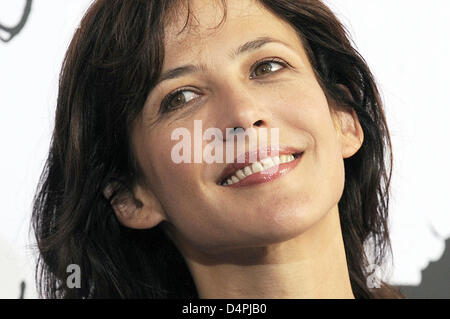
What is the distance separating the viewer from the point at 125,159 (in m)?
1.63

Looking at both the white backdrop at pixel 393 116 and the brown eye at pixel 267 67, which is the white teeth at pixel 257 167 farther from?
the white backdrop at pixel 393 116

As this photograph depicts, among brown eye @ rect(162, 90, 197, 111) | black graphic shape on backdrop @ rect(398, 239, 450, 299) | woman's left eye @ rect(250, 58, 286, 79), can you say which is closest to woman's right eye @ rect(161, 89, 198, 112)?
brown eye @ rect(162, 90, 197, 111)

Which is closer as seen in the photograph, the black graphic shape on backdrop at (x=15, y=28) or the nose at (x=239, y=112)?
the nose at (x=239, y=112)

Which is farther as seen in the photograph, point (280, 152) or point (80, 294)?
Answer: point (80, 294)

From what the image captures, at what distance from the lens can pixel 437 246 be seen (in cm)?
196

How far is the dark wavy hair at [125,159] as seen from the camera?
1.51 m

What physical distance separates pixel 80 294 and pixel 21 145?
43 cm

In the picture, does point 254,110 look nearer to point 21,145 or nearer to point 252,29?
point 252,29

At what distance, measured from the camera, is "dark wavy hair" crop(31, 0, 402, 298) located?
4.97ft

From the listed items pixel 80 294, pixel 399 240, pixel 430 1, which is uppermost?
pixel 430 1

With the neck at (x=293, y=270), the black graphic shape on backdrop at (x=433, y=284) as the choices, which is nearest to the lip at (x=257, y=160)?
the neck at (x=293, y=270)

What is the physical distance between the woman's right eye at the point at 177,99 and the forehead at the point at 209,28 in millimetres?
69

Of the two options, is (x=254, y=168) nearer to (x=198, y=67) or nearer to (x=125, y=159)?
(x=198, y=67)

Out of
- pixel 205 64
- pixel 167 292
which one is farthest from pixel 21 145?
pixel 205 64
